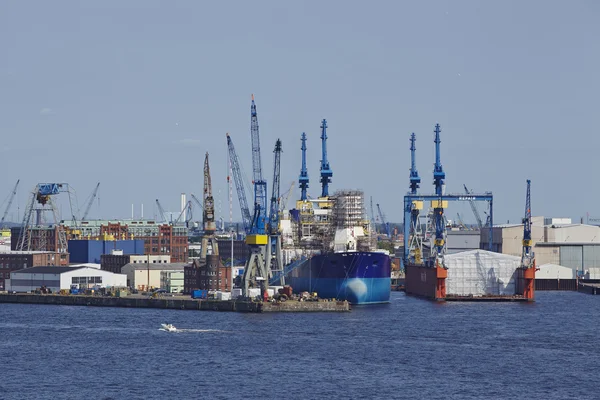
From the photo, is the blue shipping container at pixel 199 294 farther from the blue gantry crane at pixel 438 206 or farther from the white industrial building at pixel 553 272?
the white industrial building at pixel 553 272

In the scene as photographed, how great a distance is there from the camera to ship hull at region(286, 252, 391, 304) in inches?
4806

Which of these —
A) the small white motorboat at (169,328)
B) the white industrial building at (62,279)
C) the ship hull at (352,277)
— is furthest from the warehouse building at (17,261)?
the small white motorboat at (169,328)

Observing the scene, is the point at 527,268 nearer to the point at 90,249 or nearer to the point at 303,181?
the point at 303,181

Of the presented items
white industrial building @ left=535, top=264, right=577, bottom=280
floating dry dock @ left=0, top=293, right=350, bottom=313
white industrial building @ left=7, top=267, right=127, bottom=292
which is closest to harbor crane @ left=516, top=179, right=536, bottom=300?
white industrial building @ left=535, top=264, right=577, bottom=280

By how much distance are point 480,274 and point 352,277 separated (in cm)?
2039

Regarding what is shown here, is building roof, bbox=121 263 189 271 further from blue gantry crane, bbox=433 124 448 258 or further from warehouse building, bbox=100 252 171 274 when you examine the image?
blue gantry crane, bbox=433 124 448 258

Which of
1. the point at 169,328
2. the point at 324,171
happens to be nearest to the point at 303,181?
the point at 324,171

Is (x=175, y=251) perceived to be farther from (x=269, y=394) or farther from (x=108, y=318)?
(x=269, y=394)

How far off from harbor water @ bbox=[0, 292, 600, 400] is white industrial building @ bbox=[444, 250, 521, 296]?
2074 centimetres

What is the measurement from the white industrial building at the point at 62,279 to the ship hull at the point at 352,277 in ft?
93.9

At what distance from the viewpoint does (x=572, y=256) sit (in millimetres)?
163625

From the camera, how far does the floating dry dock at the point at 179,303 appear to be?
11262cm

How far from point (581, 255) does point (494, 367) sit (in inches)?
3635

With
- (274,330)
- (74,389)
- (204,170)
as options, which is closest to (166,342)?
(274,330)
